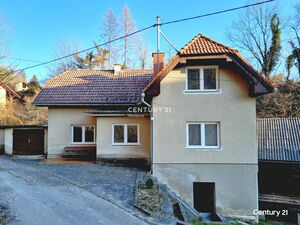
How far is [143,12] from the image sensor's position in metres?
10.4

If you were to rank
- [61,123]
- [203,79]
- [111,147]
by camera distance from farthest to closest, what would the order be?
1. [61,123]
2. [111,147]
3. [203,79]

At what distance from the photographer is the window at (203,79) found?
853 cm

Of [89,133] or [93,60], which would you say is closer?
[89,133]

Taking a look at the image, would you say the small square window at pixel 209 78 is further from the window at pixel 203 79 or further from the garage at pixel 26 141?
the garage at pixel 26 141

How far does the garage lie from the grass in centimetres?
960

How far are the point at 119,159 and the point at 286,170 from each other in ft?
31.2

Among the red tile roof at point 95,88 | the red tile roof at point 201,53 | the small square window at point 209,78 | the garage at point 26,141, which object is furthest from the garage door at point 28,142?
the small square window at point 209,78

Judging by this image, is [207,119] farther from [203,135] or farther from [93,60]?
[93,60]

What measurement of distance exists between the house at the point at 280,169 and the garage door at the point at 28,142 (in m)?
14.3

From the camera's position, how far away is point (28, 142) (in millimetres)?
13023

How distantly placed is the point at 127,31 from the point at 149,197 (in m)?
21.7

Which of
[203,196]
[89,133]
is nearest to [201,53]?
[203,196]

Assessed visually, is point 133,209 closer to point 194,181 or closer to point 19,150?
point 194,181

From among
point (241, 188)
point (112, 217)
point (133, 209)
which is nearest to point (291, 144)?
point (241, 188)
